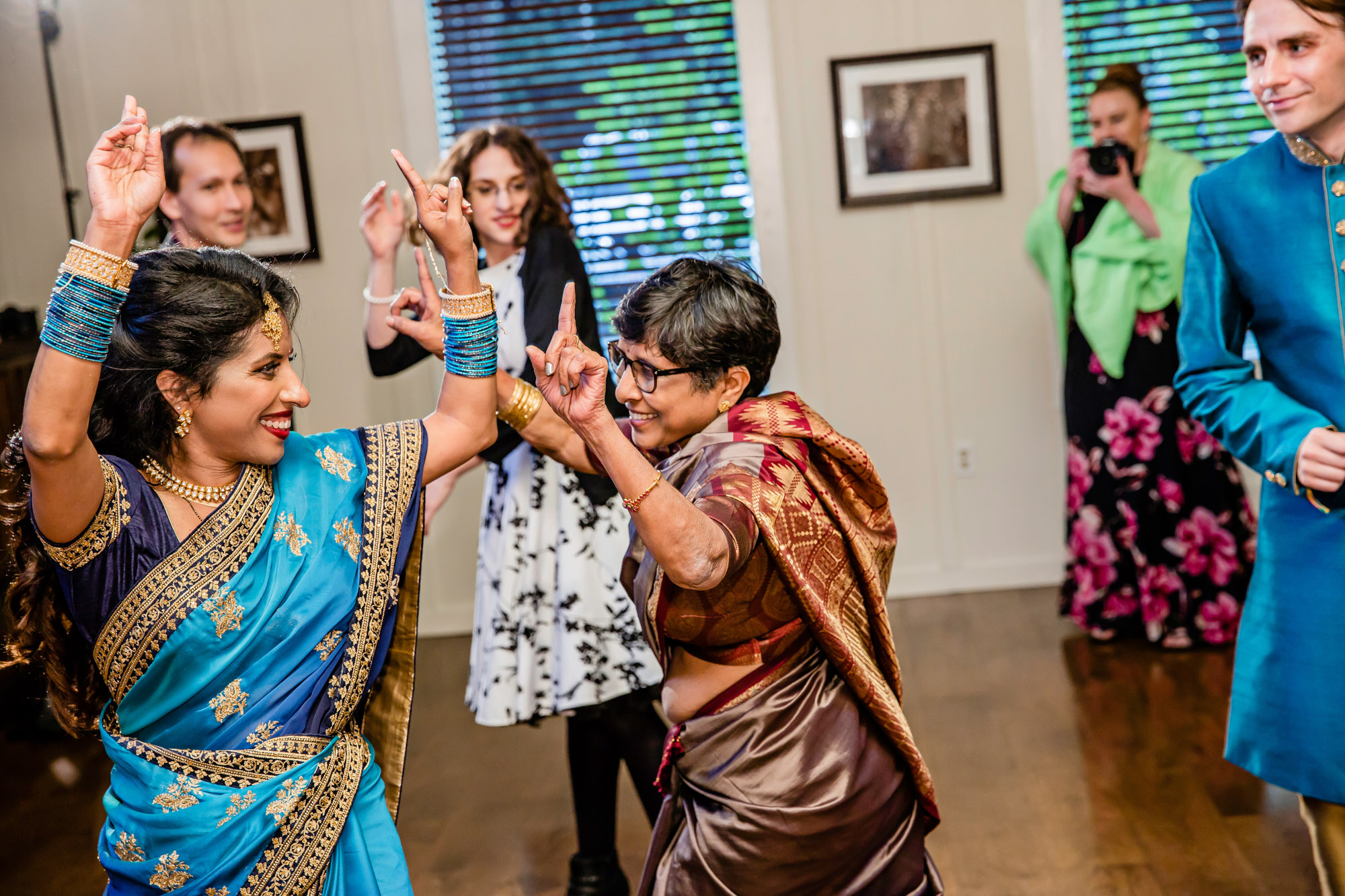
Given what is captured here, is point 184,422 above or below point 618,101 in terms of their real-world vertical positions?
below

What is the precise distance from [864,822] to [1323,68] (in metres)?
1.20

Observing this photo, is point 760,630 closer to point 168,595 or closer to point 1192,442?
point 168,595

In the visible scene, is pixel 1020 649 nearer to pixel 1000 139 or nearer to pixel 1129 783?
pixel 1129 783

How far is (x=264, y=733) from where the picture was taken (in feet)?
4.70

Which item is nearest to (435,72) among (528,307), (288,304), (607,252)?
(607,252)

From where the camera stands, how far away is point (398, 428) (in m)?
1.59

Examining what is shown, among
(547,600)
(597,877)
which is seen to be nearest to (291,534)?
(547,600)

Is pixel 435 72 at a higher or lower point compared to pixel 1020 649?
higher

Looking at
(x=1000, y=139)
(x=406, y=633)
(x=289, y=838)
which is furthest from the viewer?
(x=1000, y=139)

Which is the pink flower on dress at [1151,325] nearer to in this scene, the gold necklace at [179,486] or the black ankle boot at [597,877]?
the black ankle boot at [597,877]

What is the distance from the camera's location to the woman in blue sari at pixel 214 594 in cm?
139

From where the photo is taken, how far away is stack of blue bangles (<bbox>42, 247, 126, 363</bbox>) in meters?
1.21

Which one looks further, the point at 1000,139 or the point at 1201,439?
the point at 1000,139

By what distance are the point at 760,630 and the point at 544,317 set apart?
3.72 ft
